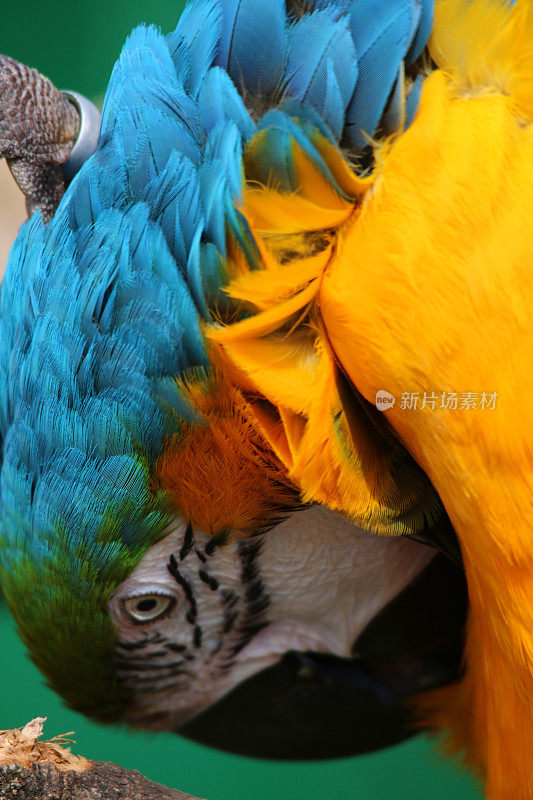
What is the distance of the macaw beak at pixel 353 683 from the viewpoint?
0.65m

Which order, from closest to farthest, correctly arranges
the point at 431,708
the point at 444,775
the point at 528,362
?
1. the point at 528,362
2. the point at 431,708
3. the point at 444,775

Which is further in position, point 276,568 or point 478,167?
point 276,568

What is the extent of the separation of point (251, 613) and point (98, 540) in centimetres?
17

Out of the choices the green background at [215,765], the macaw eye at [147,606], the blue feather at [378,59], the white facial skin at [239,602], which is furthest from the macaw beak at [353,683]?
the blue feather at [378,59]

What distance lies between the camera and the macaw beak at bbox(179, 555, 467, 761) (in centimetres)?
65

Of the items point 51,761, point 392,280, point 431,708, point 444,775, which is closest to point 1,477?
point 51,761

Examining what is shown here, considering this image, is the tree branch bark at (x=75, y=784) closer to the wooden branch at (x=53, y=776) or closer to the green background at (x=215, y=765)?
the wooden branch at (x=53, y=776)

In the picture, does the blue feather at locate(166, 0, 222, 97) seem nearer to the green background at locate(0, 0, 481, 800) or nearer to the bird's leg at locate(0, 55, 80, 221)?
the bird's leg at locate(0, 55, 80, 221)

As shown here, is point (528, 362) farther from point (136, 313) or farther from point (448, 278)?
point (136, 313)

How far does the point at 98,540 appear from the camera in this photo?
0.51 m

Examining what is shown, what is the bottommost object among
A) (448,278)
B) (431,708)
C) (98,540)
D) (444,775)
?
(444,775)

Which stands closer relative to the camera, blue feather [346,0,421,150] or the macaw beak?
blue feather [346,0,421,150]

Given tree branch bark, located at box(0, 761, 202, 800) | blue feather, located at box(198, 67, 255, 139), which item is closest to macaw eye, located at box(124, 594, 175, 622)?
tree branch bark, located at box(0, 761, 202, 800)

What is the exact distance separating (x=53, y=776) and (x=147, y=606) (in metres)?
0.13
